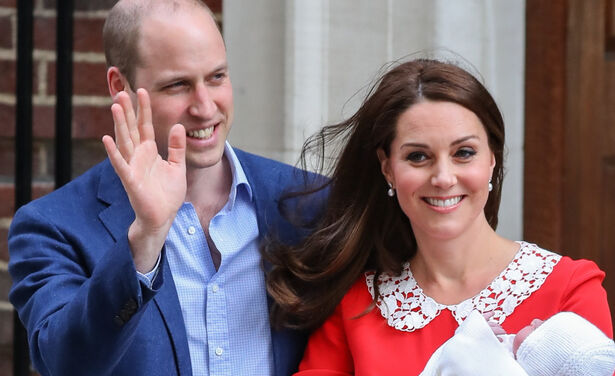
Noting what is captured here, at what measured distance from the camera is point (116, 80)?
7.79 ft

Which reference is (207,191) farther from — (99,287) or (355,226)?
(99,287)

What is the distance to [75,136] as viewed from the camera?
271 centimetres

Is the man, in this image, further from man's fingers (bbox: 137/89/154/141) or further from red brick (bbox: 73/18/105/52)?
red brick (bbox: 73/18/105/52)

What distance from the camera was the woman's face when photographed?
6.93 feet

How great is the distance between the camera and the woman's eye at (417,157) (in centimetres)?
216

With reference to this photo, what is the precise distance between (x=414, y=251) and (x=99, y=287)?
83cm

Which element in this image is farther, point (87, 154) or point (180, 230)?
point (87, 154)

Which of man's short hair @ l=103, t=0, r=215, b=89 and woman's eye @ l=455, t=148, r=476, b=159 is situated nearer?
woman's eye @ l=455, t=148, r=476, b=159

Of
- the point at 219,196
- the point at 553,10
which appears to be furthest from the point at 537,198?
the point at 219,196

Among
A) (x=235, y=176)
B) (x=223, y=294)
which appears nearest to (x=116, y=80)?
(x=235, y=176)

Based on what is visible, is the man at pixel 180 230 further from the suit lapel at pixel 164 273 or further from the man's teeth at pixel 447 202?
the man's teeth at pixel 447 202

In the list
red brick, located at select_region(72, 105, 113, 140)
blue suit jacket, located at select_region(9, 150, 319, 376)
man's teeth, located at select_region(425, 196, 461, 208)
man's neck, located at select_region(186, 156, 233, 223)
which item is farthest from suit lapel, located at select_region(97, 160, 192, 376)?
man's teeth, located at select_region(425, 196, 461, 208)

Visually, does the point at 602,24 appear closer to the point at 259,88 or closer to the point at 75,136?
the point at 259,88

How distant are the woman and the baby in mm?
220
